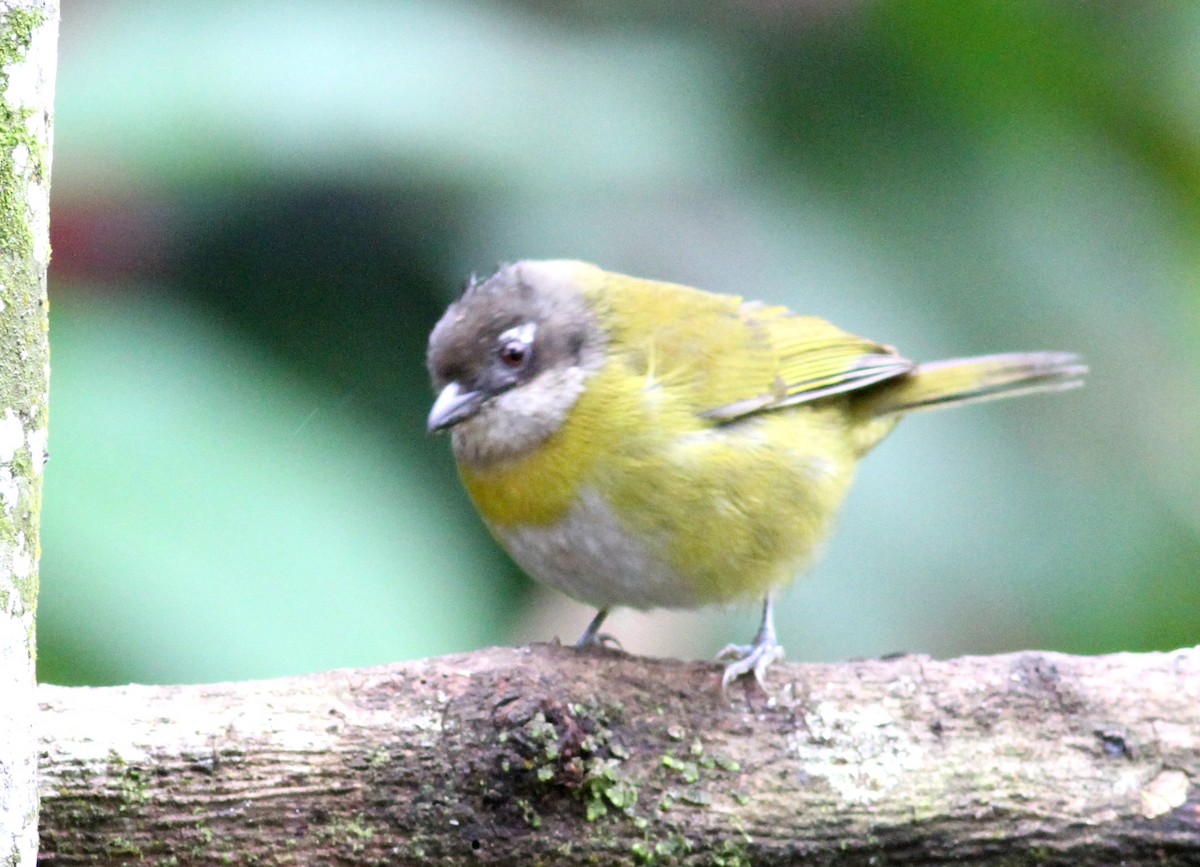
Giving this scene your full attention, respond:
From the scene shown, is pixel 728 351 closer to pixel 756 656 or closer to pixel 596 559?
pixel 596 559

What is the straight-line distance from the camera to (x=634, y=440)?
3621 mm

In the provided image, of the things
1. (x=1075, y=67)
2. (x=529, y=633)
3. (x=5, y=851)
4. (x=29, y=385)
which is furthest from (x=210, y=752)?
(x=1075, y=67)

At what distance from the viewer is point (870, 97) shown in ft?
20.4

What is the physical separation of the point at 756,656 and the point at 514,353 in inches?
39.6

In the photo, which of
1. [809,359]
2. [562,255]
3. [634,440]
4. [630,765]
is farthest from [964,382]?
[630,765]

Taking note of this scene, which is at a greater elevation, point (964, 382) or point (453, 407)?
point (964, 382)

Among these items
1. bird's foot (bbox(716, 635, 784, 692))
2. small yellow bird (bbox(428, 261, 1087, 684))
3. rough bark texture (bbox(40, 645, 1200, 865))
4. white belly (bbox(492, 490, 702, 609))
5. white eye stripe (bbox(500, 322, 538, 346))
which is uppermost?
white eye stripe (bbox(500, 322, 538, 346))

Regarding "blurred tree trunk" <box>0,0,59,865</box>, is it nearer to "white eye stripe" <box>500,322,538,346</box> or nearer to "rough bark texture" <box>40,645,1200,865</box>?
"rough bark texture" <box>40,645,1200,865</box>

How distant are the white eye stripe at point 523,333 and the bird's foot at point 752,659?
0.94m

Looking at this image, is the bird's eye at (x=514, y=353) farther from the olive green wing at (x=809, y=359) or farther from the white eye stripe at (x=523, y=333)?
the olive green wing at (x=809, y=359)

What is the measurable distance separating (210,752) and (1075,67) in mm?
4744

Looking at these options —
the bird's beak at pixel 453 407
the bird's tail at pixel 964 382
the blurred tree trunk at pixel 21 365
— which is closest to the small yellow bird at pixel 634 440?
the bird's beak at pixel 453 407

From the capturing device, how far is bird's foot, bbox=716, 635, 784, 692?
10.6ft

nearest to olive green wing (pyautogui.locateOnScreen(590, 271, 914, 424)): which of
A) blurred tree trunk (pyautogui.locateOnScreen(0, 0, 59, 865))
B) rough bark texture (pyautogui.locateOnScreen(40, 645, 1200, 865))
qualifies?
rough bark texture (pyautogui.locateOnScreen(40, 645, 1200, 865))
